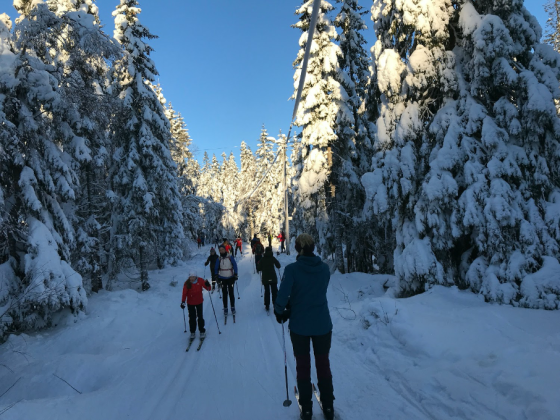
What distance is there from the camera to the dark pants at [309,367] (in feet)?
12.3

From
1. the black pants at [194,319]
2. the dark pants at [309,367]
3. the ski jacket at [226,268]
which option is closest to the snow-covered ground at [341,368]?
the black pants at [194,319]

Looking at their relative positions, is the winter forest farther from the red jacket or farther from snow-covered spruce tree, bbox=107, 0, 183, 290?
the red jacket

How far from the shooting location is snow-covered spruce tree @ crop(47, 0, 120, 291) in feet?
28.5

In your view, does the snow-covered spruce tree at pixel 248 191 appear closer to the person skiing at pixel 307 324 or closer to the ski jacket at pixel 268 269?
the ski jacket at pixel 268 269

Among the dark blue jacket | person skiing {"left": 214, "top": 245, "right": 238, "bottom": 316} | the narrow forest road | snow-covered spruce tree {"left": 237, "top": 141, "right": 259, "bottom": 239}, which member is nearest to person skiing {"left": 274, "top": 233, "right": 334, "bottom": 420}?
the dark blue jacket

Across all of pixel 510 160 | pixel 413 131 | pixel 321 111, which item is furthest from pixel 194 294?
pixel 321 111

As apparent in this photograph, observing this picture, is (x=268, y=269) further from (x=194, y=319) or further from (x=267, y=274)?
(x=194, y=319)

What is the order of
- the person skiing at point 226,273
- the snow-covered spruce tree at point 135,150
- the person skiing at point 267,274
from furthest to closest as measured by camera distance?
1. the snow-covered spruce tree at point 135,150
2. the person skiing at point 267,274
3. the person skiing at point 226,273

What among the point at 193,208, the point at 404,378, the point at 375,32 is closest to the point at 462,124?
the point at 375,32

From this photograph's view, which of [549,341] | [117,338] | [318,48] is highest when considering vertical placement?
[318,48]

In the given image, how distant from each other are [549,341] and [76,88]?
13.0 metres

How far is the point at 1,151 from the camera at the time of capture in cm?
650

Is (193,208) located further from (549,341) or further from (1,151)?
(549,341)

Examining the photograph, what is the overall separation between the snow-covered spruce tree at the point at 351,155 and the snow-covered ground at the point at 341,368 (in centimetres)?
703
